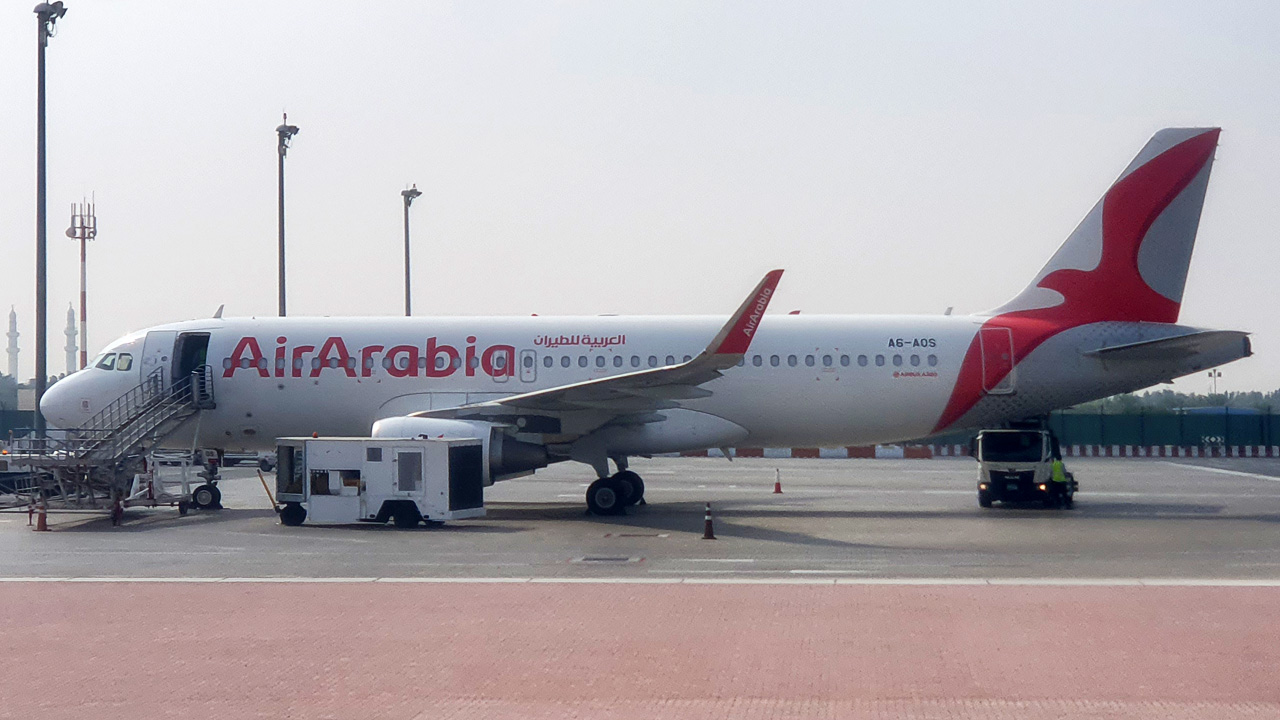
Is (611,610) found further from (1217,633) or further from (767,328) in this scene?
(767,328)

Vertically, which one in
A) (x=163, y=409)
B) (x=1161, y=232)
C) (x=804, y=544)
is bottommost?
(x=804, y=544)

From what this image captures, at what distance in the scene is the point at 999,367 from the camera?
24812 millimetres

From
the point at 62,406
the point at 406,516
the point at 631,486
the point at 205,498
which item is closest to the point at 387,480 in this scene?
the point at 406,516

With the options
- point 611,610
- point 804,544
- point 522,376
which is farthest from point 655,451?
point 611,610

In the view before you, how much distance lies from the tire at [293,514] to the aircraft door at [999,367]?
1340 centimetres

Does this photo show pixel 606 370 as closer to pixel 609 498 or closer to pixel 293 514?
pixel 609 498

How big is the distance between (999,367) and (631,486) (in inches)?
305

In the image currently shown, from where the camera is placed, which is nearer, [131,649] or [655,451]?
[131,649]

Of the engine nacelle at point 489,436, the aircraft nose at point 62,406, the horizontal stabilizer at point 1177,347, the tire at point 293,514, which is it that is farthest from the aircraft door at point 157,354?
the horizontal stabilizer at point 1177,347

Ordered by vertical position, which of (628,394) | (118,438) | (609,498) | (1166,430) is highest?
(628,394)

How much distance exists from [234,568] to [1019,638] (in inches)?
402

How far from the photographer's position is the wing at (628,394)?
21.2 meters

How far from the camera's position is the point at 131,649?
1088cm

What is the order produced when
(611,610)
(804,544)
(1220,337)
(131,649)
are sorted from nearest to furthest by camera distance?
1. (131,649)
2. (611,610)
3. (804,544)
4. (1220,337)
